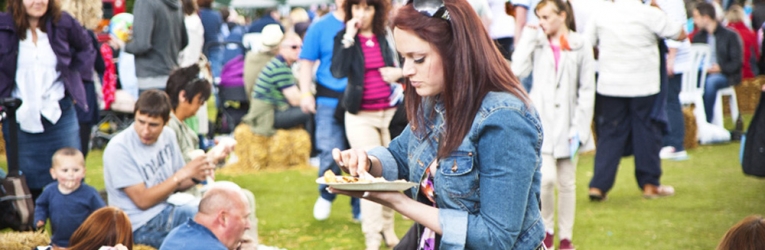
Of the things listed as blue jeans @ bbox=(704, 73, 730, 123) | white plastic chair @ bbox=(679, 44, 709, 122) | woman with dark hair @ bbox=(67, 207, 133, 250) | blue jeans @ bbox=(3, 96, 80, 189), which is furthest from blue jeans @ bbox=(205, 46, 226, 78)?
woman with dark hair @ bbox=(67, 207, 133, 250)

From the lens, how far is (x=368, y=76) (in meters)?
6.45

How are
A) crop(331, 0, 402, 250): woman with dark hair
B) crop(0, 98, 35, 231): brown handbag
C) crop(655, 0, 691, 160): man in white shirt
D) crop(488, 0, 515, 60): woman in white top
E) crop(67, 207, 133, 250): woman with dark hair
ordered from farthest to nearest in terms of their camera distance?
crop(655, 0, 691, 160): man in white shirt → crop(488, 0, 515, 60): woman in white top → crop(331, 0, 402, 250): woman with dark hair → crop(0, 98, 35, 231): brown handbag → crop(67, 207, 133, 250): woman with dark hair

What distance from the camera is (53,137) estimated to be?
21.1 ft

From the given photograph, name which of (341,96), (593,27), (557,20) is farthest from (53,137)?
(593,27)

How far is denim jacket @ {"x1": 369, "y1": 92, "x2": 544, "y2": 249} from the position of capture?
2.38 metres

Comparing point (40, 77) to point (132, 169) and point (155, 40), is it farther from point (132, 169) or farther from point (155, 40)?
point (155, 40)

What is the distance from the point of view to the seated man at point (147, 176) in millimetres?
5441

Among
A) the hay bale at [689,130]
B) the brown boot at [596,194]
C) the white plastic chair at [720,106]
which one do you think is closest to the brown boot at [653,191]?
the brown boot at [596,194]

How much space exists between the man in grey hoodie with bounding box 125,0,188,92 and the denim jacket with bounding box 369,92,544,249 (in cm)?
597

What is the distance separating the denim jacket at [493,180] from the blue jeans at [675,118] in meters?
8.32

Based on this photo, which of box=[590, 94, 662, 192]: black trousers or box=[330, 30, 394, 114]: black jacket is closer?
box=[330, 30, 394, 114]: black jacket

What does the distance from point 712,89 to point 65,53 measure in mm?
8825

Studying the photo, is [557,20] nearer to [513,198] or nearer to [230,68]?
[513,198]

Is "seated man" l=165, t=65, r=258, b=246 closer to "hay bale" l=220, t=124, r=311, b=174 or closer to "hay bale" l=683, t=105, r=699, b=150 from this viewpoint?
"hay bale" l=220, t=124, r=311, b=174
